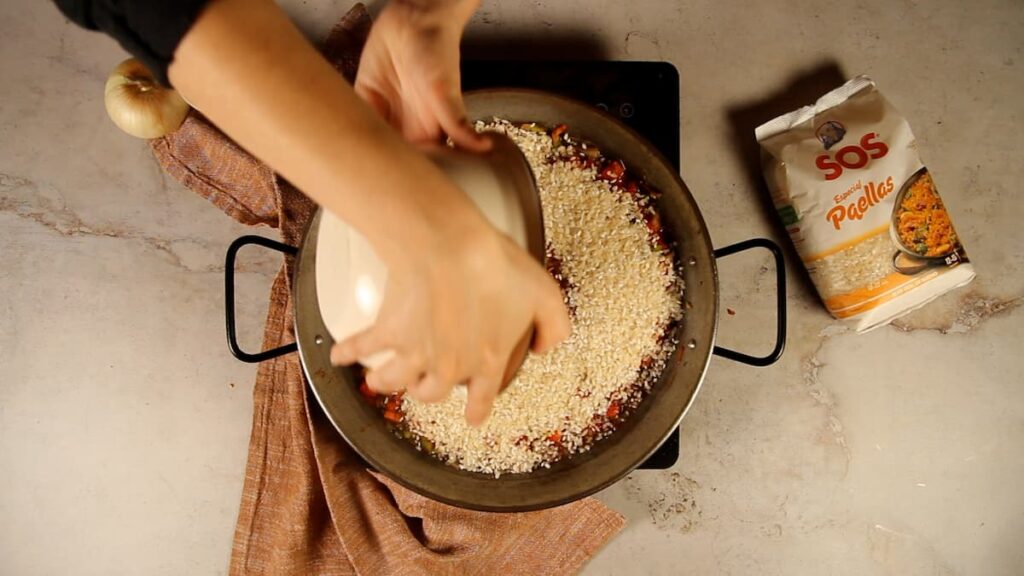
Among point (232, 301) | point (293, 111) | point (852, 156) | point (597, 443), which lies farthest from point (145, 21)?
point (852, 156)

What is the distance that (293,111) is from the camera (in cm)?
32

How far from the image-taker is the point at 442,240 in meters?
0.35

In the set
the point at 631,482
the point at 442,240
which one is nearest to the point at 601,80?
the point at 631,482

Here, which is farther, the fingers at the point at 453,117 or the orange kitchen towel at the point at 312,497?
the orange kitchen towel at the point at 312,497

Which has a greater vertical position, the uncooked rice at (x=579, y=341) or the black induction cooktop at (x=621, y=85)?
the black induction cooktop at (x=621, y=85)

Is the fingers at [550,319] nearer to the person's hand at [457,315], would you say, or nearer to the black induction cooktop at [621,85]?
the person's hand at [457,315]

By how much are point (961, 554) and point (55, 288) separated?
129 cm

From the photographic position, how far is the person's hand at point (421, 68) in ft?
1.75

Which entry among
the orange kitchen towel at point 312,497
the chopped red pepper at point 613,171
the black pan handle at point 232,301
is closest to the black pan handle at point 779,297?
the chopped red pepper at point 613,171

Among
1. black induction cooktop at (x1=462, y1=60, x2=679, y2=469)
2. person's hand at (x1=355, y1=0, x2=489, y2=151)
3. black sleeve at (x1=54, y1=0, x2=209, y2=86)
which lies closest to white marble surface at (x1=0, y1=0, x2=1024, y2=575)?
black induction cooktop at (x1=462, y1=60, x2=679, y2=469)

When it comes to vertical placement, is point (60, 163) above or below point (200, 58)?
below

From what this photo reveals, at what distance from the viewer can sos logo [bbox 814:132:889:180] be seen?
2.93 feet

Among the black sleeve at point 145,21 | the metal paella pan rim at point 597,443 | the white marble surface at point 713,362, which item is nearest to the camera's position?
the black sleeve at point 145,21

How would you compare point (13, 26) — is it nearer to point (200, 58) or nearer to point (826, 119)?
point (200, 58)
